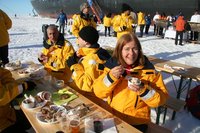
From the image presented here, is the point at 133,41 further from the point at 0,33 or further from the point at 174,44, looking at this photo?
the point at 174,44

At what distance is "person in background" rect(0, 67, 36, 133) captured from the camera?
2.48 meters

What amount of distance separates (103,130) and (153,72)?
0.86 meters

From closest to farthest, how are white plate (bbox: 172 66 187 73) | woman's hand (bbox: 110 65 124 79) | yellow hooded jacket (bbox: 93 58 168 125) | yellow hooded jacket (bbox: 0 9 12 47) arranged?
woman's hand (bbox: 110 65 124 79) < yellow hooded jacket (bbox: 93 58 168 125) < white plate (bbox: 172 66 187 73) < yellow hooded jacket (bbox: 0 9 12 47)

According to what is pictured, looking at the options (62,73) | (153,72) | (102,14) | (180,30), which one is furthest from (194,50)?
(102,14)

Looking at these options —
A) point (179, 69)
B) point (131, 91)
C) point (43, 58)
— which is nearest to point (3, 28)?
point (43, 58)

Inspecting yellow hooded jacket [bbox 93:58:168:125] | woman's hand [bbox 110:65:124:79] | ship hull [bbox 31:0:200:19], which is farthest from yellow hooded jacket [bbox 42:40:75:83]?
ship hull [bbox 31:0:200:19]

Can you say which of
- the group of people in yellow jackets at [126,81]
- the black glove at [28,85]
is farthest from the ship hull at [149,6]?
the black glove at [28,85]

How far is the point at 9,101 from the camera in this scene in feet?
8.35

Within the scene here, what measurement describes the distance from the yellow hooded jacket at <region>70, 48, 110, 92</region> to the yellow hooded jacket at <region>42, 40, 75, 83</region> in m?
1.02

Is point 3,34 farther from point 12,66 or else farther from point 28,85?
point 28,85

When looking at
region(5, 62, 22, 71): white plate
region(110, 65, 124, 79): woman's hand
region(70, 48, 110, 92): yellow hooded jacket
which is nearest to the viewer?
region(110, 65, 124, 79): woman's hand

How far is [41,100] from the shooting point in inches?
110

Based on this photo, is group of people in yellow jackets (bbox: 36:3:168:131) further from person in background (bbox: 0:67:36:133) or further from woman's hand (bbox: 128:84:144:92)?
person in background (bbox: 0:67:36:133)

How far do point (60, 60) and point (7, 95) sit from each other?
5.60 ft
